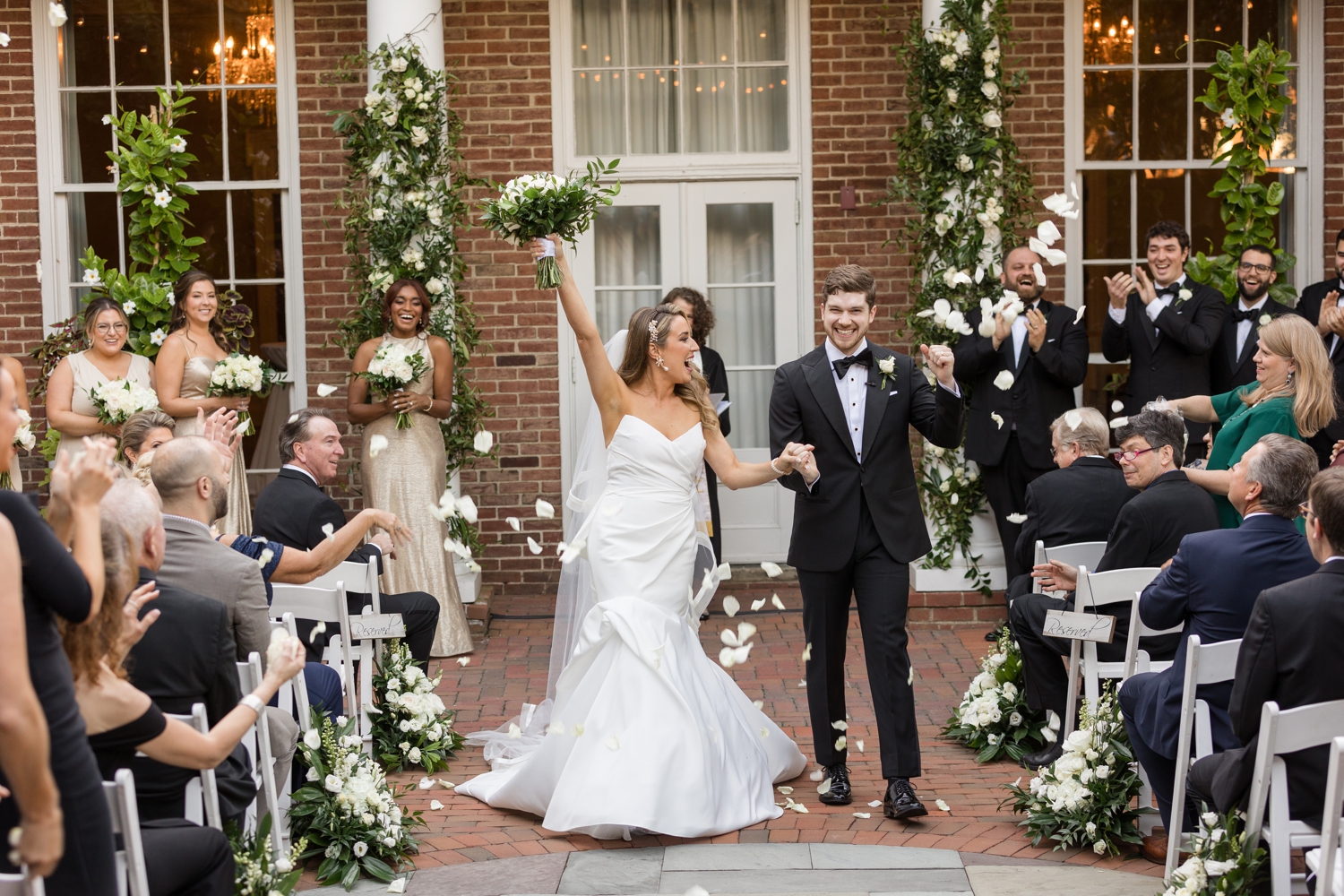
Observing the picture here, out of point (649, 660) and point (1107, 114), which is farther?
point (1107, 114)

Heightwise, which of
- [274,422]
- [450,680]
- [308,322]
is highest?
[308,322]

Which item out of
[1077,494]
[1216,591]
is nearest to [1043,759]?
[1077,494]

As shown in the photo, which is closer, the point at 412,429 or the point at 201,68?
the point at 412,429

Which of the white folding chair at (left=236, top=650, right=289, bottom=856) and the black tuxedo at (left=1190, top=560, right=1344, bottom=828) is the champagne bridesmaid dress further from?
the black tuxedo at (left=1190, top=560, right=1344, bottom=828)

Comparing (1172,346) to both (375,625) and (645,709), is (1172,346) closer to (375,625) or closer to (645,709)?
(645,709)

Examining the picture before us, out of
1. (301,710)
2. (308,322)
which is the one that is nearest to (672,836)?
(301,710)

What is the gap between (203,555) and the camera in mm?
4258

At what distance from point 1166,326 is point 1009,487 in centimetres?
126

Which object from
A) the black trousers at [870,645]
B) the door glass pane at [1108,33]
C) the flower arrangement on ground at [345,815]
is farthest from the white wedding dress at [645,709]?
the door glass pane at [1108,33]

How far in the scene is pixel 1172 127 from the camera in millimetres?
8953

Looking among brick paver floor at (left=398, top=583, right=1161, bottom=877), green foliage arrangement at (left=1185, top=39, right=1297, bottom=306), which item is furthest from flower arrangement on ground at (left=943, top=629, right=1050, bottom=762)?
green foliage arrangement at (left=1185, top=39, right=1297, bottom=306)

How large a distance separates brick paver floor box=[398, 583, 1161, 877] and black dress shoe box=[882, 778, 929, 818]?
4 cm

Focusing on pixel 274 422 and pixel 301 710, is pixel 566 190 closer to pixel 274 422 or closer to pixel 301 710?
pixel 301 710

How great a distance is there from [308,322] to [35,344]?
5.79 feet
